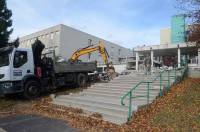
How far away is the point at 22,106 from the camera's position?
16.1 meters

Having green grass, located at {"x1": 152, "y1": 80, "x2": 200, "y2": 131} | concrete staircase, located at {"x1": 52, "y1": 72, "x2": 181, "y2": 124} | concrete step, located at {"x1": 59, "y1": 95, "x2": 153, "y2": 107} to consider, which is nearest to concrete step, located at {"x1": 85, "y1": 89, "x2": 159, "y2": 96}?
concrete staircase, located at {"x1": 52, "y1": 72, "x2": 181, "y2": 124}

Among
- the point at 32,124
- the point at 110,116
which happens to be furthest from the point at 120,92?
the point at 32,124

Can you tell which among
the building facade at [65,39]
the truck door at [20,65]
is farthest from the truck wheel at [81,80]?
the building facade at [65,39]

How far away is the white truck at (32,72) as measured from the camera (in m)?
16.9

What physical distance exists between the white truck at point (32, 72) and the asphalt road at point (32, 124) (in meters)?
3.80

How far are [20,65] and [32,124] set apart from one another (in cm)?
613

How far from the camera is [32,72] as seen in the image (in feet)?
59.5

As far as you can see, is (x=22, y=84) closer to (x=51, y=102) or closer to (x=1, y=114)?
(x=51, y=102)

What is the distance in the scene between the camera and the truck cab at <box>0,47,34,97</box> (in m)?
16.8

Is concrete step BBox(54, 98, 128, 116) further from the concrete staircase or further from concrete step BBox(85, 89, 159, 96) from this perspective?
concrete step BBox(85, 89, 159, 96)

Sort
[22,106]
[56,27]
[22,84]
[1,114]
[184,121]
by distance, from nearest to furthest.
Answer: [184,121] < [1,114] < [22,106] < [22,84] < [56,27]

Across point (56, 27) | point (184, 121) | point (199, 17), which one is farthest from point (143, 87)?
point (56, 27)

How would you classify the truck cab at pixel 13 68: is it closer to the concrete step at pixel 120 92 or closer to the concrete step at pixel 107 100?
the concrete step at pixel 107 100

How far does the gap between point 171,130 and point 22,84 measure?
964cm
